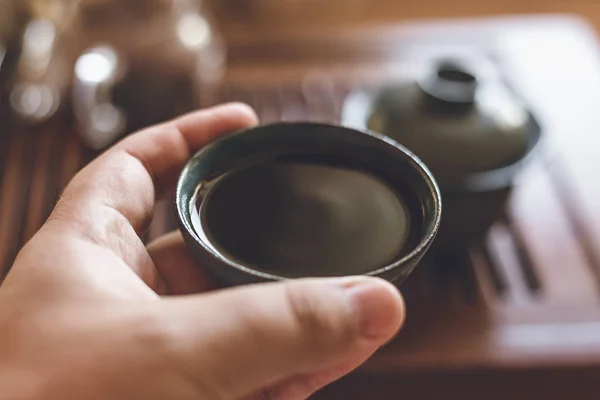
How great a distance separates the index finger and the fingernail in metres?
0.22

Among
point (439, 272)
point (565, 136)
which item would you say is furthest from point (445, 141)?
point (565, 136)

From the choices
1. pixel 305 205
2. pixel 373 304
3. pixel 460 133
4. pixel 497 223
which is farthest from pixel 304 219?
pixel 497 223

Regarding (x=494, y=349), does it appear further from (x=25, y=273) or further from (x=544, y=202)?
(x=25, y=273)

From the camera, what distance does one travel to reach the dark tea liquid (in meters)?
0.58

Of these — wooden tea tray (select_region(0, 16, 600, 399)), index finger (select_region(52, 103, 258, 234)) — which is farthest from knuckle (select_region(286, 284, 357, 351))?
wooden tea tray (select_region(0, 16, 600, 399))

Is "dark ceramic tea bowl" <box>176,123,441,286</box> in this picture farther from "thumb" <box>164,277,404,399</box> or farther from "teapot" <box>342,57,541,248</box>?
"teapot" <box>342,57,541,248</box>

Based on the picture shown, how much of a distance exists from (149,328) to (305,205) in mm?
229

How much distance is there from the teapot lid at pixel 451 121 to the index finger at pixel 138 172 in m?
0.21

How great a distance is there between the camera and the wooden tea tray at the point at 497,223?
0.84 metres

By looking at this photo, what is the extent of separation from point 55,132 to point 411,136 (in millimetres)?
610

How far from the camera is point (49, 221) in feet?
1.87

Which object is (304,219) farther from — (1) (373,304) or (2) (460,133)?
(2) (460,133)

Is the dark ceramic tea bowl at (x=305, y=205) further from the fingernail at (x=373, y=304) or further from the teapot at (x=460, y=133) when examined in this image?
the teapot at (x=460, y=133)

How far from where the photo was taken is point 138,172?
0.66m
